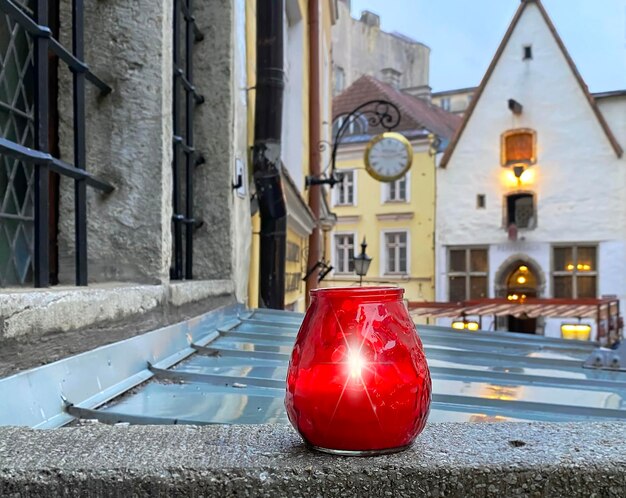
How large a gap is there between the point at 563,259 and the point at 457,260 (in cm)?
328

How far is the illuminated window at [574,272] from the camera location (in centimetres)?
1972

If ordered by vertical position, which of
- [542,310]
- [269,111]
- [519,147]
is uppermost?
[519,147]

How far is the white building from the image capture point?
19.7m

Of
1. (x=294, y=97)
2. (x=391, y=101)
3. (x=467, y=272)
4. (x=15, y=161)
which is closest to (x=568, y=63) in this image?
(x=391, y=101)

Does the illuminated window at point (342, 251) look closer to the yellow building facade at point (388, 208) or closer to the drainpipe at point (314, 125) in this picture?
the yellow building facade at point (388, 208)

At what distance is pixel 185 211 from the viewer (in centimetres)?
334

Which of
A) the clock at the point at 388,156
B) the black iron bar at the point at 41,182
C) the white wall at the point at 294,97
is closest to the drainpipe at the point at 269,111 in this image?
the black iron bar at the point at 41,182

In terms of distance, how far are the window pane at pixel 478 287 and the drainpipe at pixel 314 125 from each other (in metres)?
11.7

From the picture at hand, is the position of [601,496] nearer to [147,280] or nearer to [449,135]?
[147,280]

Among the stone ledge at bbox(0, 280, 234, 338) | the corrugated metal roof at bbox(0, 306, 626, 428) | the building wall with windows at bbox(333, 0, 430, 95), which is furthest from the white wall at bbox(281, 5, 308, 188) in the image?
the building wall with windows at bbox(333, 0, 430, 95)

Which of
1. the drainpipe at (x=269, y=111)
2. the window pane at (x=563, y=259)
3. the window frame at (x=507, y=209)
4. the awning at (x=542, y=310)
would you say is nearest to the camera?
the drainpipe at (x=269, y=111)

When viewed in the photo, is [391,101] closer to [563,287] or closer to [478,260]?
[478,260]

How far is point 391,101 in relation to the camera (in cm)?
2334

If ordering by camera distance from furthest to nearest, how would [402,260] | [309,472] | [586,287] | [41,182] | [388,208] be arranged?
1. [388,208]
2. [402,260]
3. [586,287]
4. [41,182]
5. [309,472]
